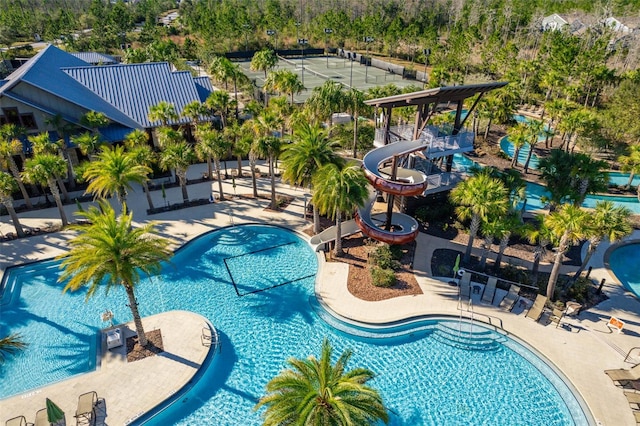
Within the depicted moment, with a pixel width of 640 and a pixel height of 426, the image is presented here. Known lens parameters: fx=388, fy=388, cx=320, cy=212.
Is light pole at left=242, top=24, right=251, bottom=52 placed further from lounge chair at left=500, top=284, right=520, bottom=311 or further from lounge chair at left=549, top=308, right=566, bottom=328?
lounge chair at left=549, top=308, right=566, bottom=328

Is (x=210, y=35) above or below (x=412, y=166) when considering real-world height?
above

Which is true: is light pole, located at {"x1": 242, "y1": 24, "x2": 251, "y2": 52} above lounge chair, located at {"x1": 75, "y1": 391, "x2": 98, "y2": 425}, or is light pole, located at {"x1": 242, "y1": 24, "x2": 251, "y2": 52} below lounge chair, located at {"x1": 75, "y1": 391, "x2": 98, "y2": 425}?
above

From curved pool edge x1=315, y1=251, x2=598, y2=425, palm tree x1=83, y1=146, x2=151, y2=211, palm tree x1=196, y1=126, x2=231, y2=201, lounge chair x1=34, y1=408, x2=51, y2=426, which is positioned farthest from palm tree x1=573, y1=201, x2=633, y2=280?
palm tree x1=83, y1=146, x2=151, y2=211

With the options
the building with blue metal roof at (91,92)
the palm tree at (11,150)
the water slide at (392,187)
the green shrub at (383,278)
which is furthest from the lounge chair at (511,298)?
the palm tree at (11,150)

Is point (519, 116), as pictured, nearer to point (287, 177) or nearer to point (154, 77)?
point (287, 177)

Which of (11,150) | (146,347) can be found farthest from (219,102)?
(146,347)

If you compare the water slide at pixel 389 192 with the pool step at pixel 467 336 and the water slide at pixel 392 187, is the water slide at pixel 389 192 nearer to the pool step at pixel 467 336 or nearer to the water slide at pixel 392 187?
the water slide at pixel 392 187

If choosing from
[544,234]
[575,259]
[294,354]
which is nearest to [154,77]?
[294,354]
